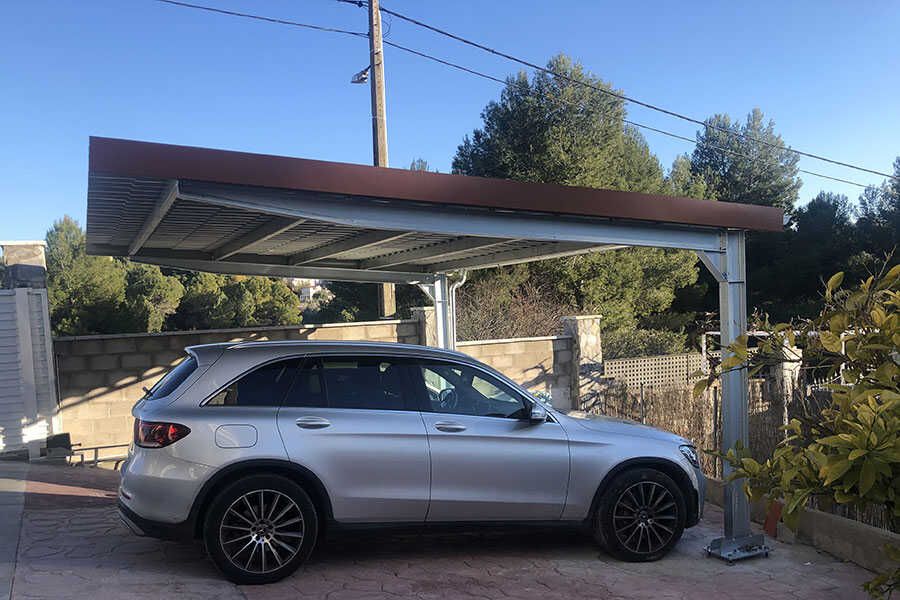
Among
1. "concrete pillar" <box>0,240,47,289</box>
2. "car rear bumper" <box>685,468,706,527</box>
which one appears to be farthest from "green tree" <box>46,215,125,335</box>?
"car rear bumper" <box>685,468,706,527</box>

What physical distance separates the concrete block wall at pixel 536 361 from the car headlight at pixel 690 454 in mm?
7416

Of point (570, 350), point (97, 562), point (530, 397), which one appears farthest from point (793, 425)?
point (570, 350)

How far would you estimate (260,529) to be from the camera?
468 cm

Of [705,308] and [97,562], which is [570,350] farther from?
[705,308]

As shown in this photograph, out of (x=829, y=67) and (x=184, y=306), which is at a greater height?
(x=829, y=67)

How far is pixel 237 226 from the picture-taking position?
7129mm

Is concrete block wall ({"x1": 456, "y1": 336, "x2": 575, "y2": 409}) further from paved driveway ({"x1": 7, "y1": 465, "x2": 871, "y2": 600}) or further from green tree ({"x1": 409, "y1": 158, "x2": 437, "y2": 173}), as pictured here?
green tree ({"x1": 409, "y1": 158, "x2": 437, "y2": 173})

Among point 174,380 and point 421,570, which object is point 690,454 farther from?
point 174,380

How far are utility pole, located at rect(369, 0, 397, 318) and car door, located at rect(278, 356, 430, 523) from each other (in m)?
9.63

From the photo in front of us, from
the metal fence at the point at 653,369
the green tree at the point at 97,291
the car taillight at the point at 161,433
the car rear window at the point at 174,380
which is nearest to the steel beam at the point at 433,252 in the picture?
the car rear window at the point at 174,380

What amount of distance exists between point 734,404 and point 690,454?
0.73 metres

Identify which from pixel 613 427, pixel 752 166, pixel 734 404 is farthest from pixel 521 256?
pixel 752 166

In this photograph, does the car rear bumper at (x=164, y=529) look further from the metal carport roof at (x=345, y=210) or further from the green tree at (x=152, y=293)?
the green tree at (x=152, y=293)

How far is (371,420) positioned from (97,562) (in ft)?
6.70
